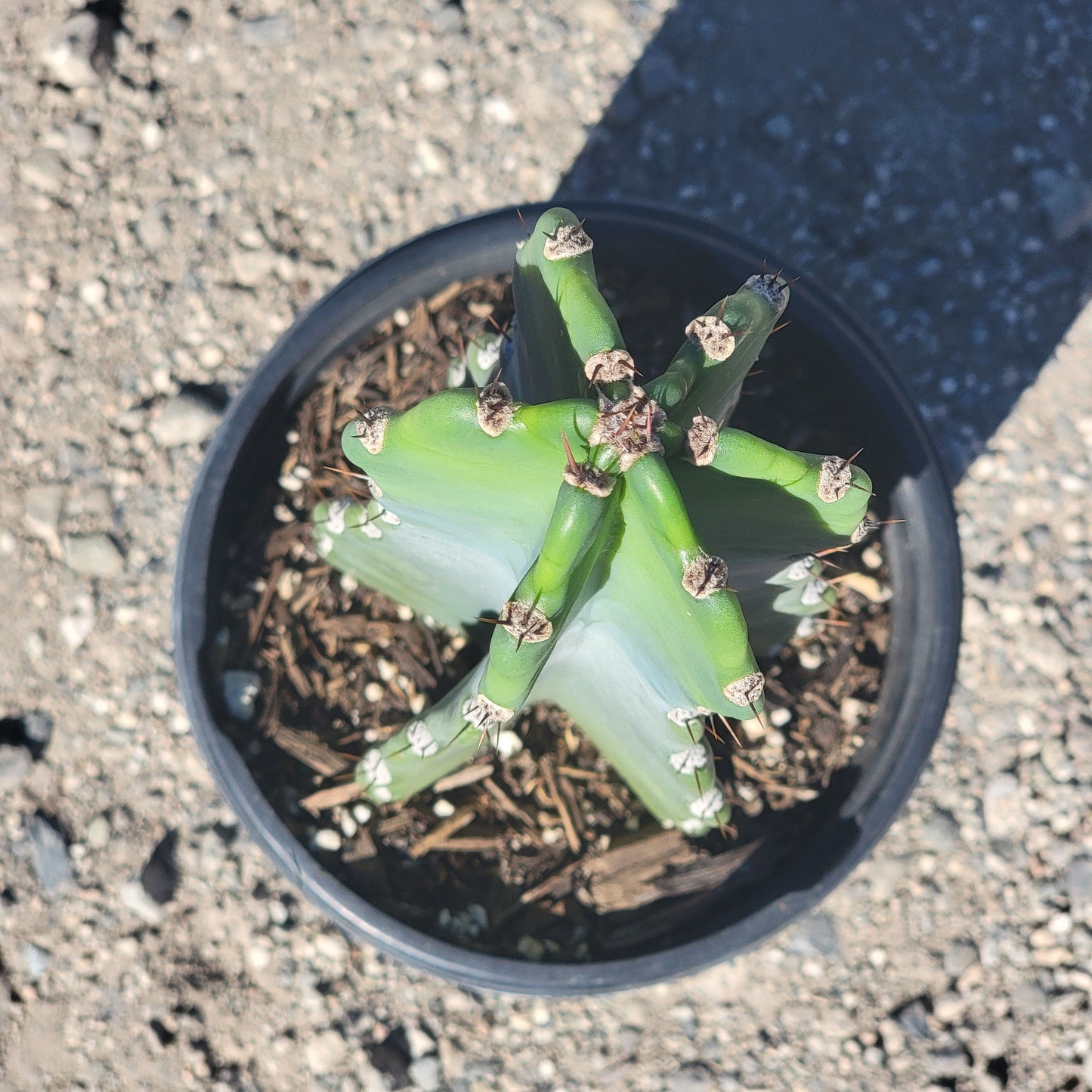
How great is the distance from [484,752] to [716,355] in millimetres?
1014

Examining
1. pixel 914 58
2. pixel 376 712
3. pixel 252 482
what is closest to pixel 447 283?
pixel 252 482

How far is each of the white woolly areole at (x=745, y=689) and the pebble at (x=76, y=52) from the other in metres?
2.50

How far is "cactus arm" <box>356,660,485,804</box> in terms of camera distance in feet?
5.47

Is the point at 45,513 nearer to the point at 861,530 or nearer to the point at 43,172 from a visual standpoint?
the point at 43,172

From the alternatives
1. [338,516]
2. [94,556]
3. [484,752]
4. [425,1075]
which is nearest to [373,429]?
[338,516]

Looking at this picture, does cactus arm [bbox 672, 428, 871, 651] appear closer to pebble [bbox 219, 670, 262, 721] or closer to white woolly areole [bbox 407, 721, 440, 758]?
white woolly areole [bbox 407, 721, 440, 758]

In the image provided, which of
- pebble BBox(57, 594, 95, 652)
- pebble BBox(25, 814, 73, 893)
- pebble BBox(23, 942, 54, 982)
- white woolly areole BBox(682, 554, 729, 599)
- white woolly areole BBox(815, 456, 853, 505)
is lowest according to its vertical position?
pebble BBox(23, 942, 54, 982)

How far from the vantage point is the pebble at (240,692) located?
7.02ft

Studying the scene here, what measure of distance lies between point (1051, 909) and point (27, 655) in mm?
2667

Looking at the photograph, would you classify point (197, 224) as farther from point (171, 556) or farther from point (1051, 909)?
point (1051, 909)

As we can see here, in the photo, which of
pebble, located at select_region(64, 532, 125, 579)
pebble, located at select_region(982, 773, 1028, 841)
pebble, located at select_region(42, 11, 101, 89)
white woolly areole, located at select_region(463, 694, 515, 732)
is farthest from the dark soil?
pebble, located at select_region(42, 11, 101, 89)

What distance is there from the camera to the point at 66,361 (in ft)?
9.00

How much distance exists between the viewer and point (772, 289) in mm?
1567

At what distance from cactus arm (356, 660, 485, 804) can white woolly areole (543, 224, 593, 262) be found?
0.61 m
